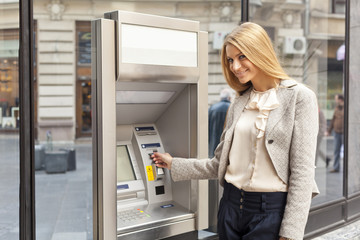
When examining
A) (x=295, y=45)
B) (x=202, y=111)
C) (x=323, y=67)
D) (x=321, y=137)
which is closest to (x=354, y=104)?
(x=323, y=67)

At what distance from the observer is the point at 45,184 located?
579 cm

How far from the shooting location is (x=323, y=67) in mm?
5340

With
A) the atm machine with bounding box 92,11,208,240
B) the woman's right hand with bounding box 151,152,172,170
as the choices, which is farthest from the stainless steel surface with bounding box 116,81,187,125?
the woman's right hand with bounding box 151,152,172,170

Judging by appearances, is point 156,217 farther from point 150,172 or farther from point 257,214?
point 257,214

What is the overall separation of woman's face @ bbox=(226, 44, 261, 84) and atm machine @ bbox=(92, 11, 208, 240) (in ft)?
1.61

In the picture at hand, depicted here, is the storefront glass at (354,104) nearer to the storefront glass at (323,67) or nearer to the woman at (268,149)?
the storefront glass at (323,67)

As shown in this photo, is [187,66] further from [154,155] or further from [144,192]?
[144,192]

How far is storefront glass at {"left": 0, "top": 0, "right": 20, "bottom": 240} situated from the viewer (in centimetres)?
224

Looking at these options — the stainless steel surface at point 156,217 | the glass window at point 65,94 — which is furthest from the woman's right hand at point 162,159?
the glass window at point 65,94

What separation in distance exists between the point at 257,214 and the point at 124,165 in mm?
923

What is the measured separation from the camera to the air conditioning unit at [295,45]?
19.9 feet

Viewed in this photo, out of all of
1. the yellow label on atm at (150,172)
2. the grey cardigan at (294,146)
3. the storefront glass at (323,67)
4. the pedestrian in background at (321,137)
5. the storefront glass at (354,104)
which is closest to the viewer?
the grey cardigan at (294,146)

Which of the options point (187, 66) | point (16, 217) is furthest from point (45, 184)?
point (187, 66)

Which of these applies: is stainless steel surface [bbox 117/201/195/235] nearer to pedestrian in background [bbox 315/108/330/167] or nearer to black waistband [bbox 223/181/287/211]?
black waistband [bbox 223/181/287/211]
